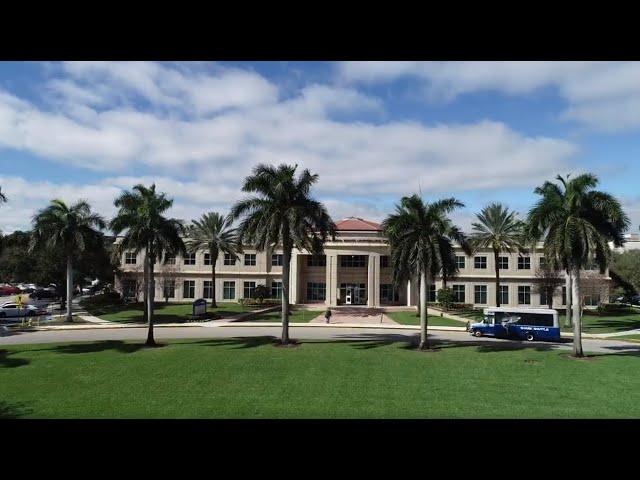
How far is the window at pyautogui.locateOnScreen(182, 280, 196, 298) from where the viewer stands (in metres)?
54.8

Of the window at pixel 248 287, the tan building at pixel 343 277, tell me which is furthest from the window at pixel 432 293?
the window at pixel 248 287

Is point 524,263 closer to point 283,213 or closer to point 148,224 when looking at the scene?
point 283,213

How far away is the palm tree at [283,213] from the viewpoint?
24750 millimetres

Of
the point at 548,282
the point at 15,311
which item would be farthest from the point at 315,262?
the point at 15,311

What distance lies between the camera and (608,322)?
39.2m

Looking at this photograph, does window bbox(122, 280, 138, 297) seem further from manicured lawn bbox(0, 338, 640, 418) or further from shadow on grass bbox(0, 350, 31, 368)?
shadow on grass bbox(0, 350, 31, 368)

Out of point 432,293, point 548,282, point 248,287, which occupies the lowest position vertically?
point 432,293

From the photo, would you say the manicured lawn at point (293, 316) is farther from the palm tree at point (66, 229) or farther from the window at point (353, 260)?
the palm tree at point (66, 229)

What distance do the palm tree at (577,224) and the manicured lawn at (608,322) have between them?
502 inches

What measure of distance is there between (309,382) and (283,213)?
10.2 metres

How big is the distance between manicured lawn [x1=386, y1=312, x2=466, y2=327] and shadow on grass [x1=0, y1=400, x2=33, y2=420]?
27703 mm
